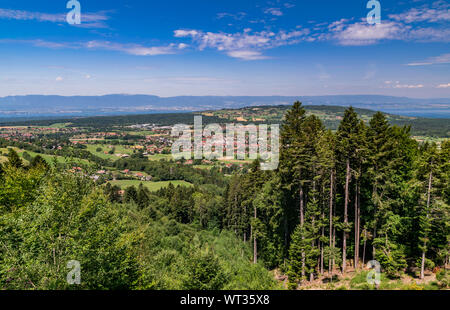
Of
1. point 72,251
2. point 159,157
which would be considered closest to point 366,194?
Result: point 72,251

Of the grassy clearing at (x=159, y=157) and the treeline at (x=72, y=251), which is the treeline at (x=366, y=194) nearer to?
the treeline at (x=72, y=251)

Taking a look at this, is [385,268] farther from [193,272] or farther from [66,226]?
[66,226]

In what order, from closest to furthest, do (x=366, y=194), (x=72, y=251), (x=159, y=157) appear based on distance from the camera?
1. (x=72, y=251)
2. (x=366, y=194)
3. (x=159, y=157)

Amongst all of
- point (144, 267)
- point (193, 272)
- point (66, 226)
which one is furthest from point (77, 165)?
point (193, 272)

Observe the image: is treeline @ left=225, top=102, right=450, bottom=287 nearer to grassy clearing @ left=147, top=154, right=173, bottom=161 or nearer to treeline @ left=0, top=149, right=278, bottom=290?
treeline @ left=0, top=149, right=278, bottom=290

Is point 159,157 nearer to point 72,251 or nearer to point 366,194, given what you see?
point 366,194

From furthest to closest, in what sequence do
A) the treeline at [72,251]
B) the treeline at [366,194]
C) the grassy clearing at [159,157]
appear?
1. the grassy clearing at [159,157]
2. the treeline at [366,194]
3. the treeline at [72,251]

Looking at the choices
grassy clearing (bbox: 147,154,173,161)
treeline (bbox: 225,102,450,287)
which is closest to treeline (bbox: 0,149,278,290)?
treeline (bbox: 225,102,450,287)

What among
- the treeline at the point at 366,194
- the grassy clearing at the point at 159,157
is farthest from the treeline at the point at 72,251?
the grassy clearing at the point at 159,157
